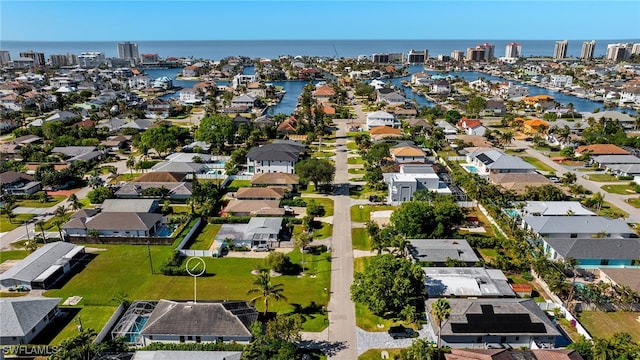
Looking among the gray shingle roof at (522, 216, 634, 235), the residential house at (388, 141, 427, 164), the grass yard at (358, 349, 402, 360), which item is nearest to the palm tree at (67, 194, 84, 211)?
the grass yard at (358, 349, 402, 360)

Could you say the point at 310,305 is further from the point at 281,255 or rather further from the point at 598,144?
the point at 598,144

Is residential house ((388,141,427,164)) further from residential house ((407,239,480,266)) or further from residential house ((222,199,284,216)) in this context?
residential house ((407,239,480,266))

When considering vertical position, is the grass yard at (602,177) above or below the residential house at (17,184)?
above

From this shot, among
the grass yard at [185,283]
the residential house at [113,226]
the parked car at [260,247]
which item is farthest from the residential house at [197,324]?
the residential house at [113,226]

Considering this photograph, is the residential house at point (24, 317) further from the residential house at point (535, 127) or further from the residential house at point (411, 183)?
the residential house at point (535, 127)

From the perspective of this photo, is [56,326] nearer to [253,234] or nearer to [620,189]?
[253,234]

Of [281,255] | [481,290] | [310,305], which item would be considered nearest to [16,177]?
[281,255]

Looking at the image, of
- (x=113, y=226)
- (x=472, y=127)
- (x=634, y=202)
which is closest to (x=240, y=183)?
(x=113, y=226)
